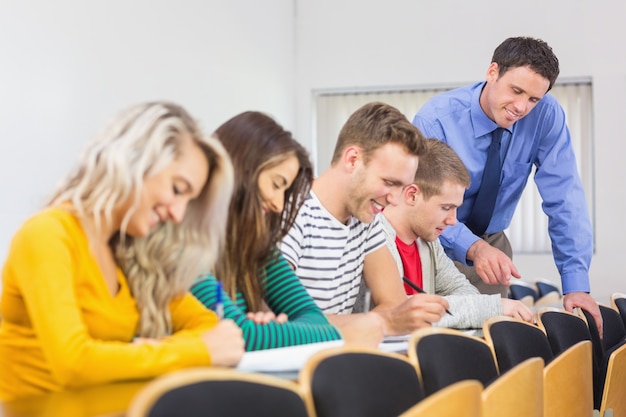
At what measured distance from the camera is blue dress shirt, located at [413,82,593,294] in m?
4.23

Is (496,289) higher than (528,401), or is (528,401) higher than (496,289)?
(528,401)

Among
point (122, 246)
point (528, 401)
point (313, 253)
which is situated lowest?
point (528, 401)

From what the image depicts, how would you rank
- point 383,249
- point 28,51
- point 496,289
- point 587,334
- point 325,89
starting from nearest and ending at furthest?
point 383,249 → point 587,334 → point 496,289 → point 28,51 → point 325,89

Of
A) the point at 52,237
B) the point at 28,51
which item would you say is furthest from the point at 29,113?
the point at 52,237

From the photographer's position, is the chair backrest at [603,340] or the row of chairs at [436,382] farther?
the chair backrest at [603,340]

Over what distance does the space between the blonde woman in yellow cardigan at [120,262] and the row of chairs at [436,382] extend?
0.26m

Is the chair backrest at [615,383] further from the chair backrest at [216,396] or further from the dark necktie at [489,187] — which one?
the chair backrest at [216,396]

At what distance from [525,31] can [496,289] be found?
5271mm

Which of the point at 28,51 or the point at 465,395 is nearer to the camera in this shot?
the point at 465,395

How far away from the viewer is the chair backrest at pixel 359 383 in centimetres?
155

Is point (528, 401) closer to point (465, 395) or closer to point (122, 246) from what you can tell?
point (465, 395)

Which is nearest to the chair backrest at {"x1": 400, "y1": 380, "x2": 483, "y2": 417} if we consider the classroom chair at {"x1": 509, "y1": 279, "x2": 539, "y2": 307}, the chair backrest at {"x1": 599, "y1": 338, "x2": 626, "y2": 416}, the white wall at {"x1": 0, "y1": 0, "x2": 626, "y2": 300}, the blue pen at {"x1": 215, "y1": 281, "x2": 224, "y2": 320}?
the blue pen at {"x1": 215, "y1": 281, "x2": 224, "y2": 320}

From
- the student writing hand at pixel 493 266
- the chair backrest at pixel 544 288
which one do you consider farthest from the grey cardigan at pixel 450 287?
the chair backrest at pixel 544 288

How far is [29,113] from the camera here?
17.1ft
